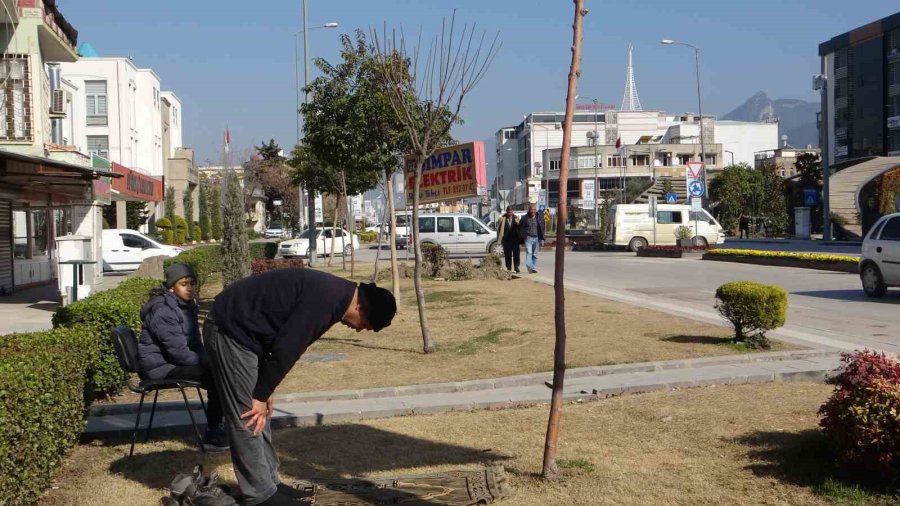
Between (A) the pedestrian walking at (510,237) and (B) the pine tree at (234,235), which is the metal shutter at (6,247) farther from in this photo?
(A) the pedestrian walking at (510,237)

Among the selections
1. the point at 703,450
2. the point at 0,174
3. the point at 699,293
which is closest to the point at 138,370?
the point at 703,450

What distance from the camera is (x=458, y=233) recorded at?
3566 centimetres

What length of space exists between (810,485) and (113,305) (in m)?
6.56

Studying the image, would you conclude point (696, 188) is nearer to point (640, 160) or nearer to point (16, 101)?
point (16, 101)

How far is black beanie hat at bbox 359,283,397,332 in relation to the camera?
4619 millimetres

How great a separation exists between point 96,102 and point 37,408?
186 ft

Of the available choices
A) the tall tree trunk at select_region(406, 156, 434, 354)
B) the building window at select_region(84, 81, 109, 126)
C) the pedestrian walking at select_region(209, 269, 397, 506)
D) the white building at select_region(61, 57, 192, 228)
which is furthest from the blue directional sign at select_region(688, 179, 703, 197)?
the building window at select_region(84, 81, 109, 126)

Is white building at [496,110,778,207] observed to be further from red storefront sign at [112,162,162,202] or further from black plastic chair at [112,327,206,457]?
black plastic chair at [112,327,206,457]

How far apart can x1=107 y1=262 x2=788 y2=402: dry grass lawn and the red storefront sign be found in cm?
1112

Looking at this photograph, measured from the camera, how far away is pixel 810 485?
16.8ft

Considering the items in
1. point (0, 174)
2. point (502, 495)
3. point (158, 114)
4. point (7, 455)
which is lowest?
point (502, 495)

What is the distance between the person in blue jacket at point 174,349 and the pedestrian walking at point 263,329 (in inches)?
72.1

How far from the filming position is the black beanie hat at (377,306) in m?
4.62

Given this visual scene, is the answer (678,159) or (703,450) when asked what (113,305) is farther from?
(678,159)
